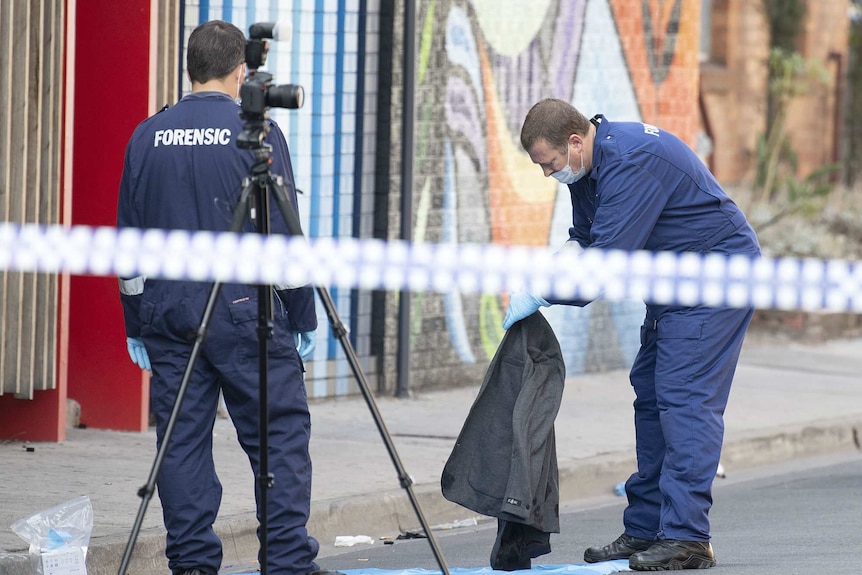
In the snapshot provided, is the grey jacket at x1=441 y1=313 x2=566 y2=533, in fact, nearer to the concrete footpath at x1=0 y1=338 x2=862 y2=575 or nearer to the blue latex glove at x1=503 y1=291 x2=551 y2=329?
the blue latex glove at x1=503 y1=291 x2=551 y2=329

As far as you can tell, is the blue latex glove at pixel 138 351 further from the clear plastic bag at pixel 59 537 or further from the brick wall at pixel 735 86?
the brick wall at pixel 735 86

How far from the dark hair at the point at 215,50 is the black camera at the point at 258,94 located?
404 mm

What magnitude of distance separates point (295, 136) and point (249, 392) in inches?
175

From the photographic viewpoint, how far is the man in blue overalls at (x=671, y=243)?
223 inches

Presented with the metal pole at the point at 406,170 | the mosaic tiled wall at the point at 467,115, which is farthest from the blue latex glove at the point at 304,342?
the metal pole at the point at 406,170

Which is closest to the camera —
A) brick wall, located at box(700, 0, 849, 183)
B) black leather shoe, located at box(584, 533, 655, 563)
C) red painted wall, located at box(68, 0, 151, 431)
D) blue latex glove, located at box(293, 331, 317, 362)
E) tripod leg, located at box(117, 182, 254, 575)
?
tripod leg, located at box(117, 182, 254, 575)

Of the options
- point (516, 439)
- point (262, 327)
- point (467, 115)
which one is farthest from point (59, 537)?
point (467, 115)

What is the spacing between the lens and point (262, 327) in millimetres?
4734

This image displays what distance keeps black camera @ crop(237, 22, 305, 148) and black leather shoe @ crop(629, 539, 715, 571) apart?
2217 millimetres

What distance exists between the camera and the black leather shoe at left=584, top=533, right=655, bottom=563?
6074 mm

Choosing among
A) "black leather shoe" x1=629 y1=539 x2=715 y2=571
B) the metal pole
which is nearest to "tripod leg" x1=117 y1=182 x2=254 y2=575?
"black leather shoe" x1=629 y1=539 x2=715 y2=571

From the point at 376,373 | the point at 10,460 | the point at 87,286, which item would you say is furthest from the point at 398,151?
the point at 10,460

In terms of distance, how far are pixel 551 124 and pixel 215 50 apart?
126 centimetres

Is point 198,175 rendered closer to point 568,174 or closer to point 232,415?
point 232,415
